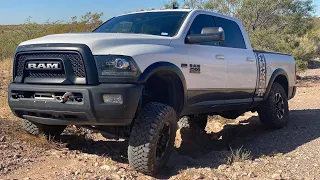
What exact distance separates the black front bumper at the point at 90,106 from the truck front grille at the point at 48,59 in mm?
138

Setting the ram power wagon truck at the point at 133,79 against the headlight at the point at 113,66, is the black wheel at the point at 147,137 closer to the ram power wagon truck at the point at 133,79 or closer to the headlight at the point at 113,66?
the ram power wagon truck at the point at 133,79

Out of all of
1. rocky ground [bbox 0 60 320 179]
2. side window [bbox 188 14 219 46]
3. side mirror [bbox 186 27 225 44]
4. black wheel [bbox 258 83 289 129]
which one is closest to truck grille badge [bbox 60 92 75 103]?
rocky ground [bbox 0 60 320 179]

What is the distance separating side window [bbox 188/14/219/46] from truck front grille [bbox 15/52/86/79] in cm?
185

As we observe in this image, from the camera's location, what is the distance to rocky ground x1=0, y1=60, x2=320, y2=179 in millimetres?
4730

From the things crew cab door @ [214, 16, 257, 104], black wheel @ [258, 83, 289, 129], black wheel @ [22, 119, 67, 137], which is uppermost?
crew cab door @ [214, 16, 257, 104]

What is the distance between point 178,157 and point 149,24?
190cm

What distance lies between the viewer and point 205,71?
570cm

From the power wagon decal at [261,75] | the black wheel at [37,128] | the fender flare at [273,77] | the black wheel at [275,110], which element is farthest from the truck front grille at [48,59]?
the black wheel at [275,110]

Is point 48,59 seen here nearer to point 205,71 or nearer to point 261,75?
point 205,71

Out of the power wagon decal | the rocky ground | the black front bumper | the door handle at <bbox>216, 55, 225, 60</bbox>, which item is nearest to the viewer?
the black front bumper

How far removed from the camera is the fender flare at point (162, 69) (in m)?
4.54

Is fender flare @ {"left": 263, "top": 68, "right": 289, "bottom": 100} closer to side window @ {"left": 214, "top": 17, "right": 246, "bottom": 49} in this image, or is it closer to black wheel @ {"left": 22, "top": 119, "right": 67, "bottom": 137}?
side window @ {"left": 214, "top": 17, "right": 246, "bottom": 49}

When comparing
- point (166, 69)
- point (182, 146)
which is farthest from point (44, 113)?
point (182, 146)

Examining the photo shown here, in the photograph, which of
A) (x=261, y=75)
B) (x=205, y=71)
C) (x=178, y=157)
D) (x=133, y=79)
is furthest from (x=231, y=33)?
(x=133, y=79)
